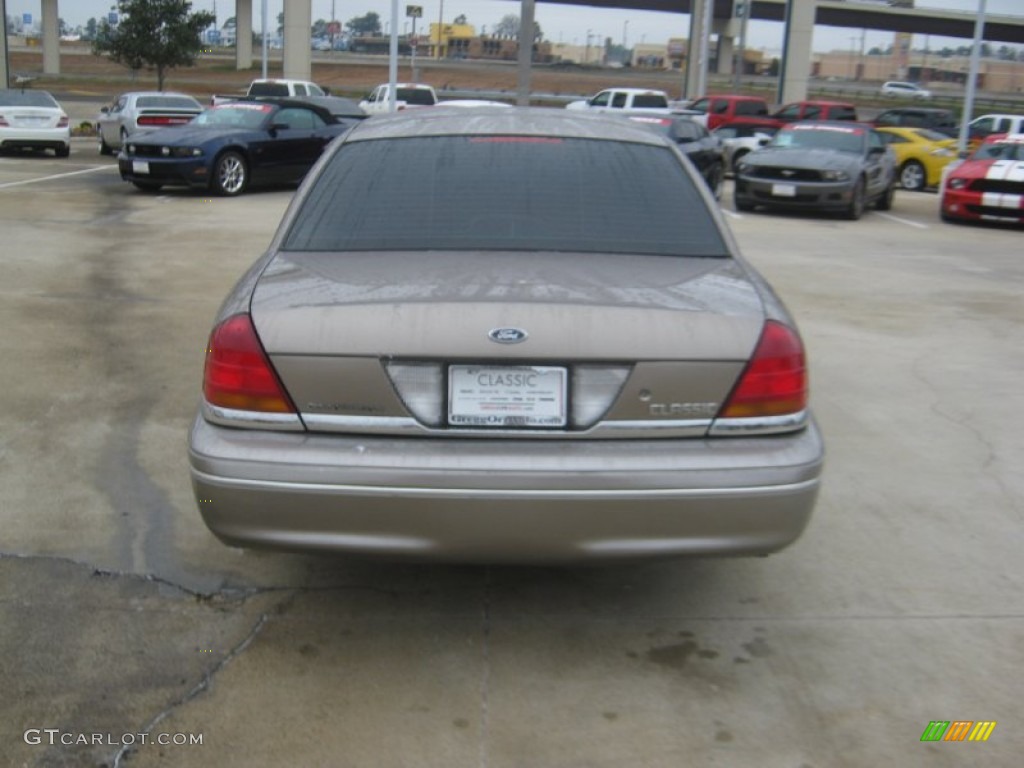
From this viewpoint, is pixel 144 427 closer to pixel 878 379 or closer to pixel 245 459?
pixel 245 459

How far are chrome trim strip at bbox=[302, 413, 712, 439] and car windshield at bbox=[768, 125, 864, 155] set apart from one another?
51.8 feet

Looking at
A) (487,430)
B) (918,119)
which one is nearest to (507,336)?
(487,430)

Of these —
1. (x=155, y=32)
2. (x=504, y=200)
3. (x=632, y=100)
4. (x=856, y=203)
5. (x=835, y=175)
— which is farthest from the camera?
(x=155, y=32)

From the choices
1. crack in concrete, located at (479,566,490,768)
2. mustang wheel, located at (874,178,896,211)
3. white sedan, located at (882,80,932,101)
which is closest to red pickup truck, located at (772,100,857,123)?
mustang wheel, located at (874,178,896,211)

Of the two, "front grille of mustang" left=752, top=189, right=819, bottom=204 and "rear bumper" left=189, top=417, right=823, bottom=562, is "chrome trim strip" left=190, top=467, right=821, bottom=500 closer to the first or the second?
"rear bumper" left=189, top=417, right=823, bottom=562

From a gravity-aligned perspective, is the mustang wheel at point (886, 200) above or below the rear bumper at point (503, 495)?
below

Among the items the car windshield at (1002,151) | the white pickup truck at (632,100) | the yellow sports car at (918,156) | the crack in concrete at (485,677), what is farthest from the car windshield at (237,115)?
the crack in concrete at (485,677)

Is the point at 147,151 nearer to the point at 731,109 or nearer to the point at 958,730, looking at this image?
the point at 958,730

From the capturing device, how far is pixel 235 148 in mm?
17641

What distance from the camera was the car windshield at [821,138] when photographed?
59.8 ft

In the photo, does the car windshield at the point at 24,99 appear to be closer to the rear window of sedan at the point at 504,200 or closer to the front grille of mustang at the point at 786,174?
the front grille of mustang at the point at 786,174

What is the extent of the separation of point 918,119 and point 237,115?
2213 centimetres

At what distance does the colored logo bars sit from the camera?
3314 mm

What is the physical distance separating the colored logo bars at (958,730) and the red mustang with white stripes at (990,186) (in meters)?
15.0
